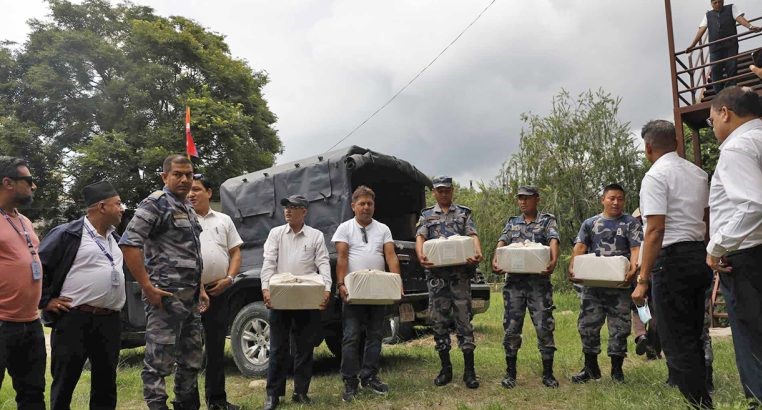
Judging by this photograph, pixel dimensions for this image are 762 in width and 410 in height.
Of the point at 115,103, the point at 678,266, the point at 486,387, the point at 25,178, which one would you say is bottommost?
the point at 486,387

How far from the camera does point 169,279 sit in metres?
3.80

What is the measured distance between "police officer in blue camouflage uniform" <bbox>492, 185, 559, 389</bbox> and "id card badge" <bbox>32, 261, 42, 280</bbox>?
11.5ft

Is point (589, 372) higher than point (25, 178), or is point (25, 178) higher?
point (25, 178)

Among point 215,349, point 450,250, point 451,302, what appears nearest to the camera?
point 215,349

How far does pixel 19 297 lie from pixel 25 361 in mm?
388

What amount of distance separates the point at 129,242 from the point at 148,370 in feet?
2.78

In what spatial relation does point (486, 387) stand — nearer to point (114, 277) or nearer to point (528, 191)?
point (528, 191)

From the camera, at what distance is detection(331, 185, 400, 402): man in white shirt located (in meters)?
4.91

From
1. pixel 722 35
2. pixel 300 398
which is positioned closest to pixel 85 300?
pixel 300 398

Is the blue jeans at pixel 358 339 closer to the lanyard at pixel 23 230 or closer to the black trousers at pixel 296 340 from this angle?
the black trousers at pixel 296 340

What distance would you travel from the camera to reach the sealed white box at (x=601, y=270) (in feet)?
15.6

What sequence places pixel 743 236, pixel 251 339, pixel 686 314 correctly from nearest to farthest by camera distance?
pixel 743 236, pixel 686 314, pixel 251 339

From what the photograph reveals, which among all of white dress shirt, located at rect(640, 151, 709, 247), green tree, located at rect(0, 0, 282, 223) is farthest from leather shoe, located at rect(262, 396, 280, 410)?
green tree, located at rect(0, 0, 282, 223)

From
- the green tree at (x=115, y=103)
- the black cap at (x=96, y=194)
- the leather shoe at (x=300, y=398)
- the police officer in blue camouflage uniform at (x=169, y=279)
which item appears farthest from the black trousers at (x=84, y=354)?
the green tree at (x=115, y=103)
